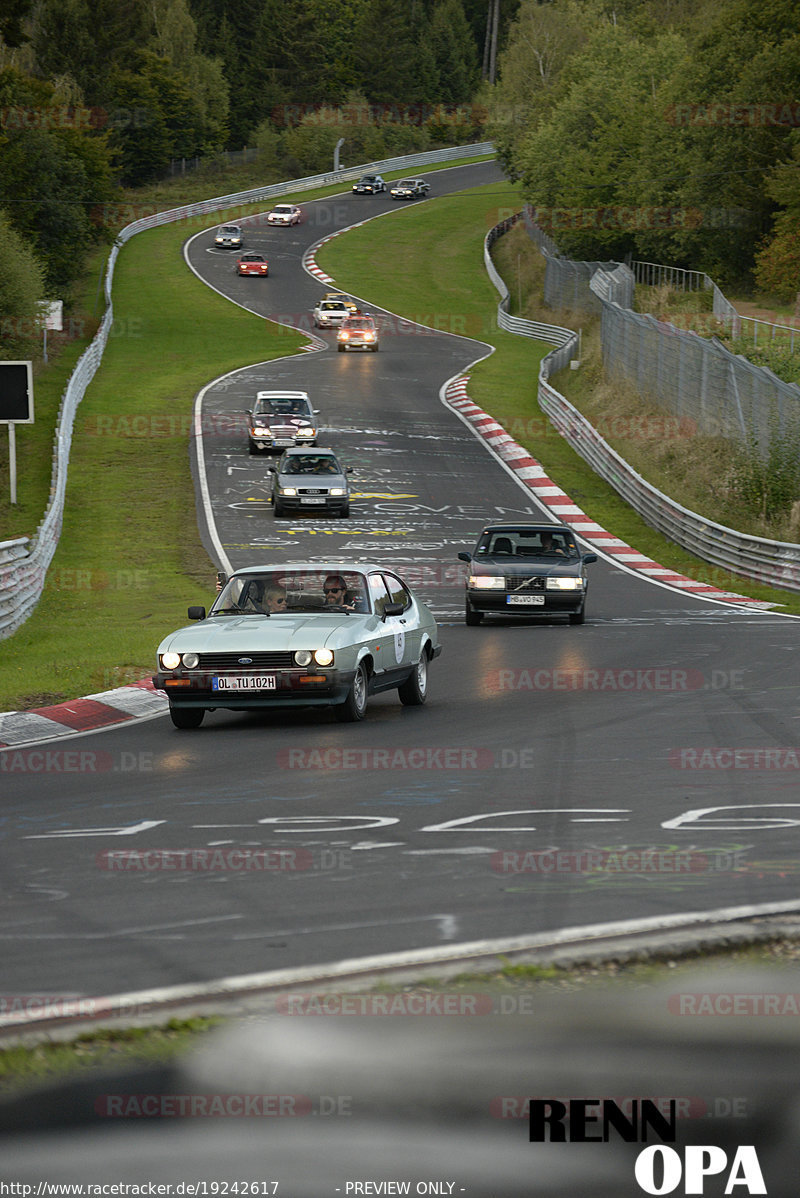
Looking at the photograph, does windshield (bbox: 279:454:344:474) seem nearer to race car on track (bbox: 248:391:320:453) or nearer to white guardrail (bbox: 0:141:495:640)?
white guardrail (bbox: 0:141:495:640)

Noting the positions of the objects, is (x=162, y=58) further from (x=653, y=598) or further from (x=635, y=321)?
(x=653, y=598)

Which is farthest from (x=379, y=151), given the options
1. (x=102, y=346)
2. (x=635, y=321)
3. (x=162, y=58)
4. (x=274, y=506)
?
(x=274, y=506)

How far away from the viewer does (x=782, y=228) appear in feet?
193

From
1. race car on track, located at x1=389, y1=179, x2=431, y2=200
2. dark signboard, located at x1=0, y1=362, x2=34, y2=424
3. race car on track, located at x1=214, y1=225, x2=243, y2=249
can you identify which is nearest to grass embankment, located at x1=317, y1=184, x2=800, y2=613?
race car on track, located at x1=389, y1=179, x2=431, y2=200

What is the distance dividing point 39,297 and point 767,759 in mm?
46944

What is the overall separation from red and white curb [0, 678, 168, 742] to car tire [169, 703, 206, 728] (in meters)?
0.66

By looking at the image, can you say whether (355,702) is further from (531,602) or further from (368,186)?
(368,186)

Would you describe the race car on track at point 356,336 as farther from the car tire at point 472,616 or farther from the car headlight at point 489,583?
the car headlight at point 489,583

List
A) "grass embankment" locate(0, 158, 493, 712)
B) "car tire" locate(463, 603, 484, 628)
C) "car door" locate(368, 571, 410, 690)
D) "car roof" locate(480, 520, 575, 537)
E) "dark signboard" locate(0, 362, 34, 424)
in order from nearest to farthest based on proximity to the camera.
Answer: "car door" locate(368, 571, 410, 690), "grass embankment" locate(0, 158, 493, 712), "car tire" locate(463, 603, 484, 628), "car roof" locate(480, 520, 575, 537), "dark signboard" locate(0, 362, 34, 424)

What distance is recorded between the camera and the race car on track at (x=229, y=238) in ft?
309

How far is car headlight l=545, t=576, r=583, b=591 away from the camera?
22328mm

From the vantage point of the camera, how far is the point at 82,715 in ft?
46.6

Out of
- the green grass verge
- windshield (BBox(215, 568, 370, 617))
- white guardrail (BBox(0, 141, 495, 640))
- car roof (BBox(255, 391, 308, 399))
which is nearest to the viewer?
the green grass verge

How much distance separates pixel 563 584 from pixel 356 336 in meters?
43.7
